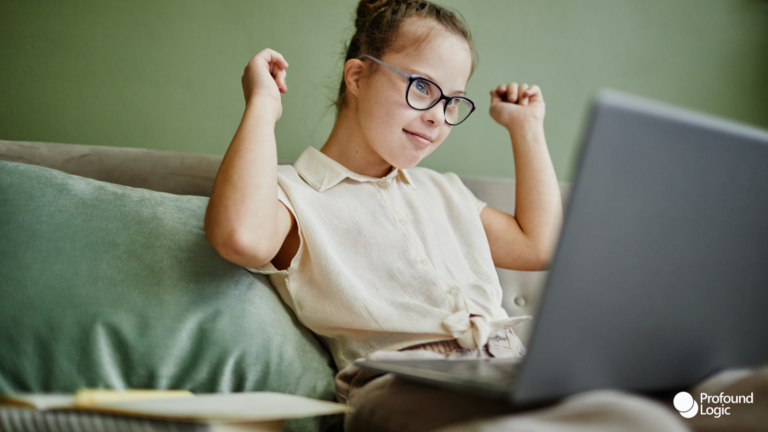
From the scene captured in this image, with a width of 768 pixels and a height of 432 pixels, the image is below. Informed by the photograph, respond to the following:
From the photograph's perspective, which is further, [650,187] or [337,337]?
[337,337]

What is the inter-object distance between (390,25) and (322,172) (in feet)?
1.19

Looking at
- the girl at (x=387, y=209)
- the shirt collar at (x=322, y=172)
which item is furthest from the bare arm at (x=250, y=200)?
the shirt collar at (x=322, y=172)

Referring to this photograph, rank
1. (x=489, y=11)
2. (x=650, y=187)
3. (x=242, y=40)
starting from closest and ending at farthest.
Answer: (x=650, y=187) → (x=242, y=40) → (x=489, y=11)

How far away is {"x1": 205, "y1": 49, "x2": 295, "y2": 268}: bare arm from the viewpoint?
28.9 inches

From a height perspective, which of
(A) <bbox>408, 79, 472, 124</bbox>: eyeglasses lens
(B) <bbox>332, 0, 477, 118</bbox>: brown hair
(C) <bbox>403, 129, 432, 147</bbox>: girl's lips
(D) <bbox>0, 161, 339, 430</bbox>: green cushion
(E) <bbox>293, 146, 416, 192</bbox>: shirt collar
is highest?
(B) <bbox>332, 0, 477, 118</bbox>: brown hair

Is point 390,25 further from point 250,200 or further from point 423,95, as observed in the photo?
point 250,200

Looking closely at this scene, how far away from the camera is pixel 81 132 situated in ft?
3.90

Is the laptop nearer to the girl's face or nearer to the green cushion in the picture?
the green cushion

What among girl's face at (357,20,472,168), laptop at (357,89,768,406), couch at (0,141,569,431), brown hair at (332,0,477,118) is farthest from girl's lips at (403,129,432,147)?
laptop at (357,89,768,406)

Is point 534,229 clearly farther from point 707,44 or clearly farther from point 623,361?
point 707,44

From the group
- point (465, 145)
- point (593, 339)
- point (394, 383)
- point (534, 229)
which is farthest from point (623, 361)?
point (465, 145)

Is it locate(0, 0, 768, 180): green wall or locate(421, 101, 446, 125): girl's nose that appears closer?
locate(421, 101, 446, 125): girl's nose

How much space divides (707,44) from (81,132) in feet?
6.74

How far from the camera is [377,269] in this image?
878mm
